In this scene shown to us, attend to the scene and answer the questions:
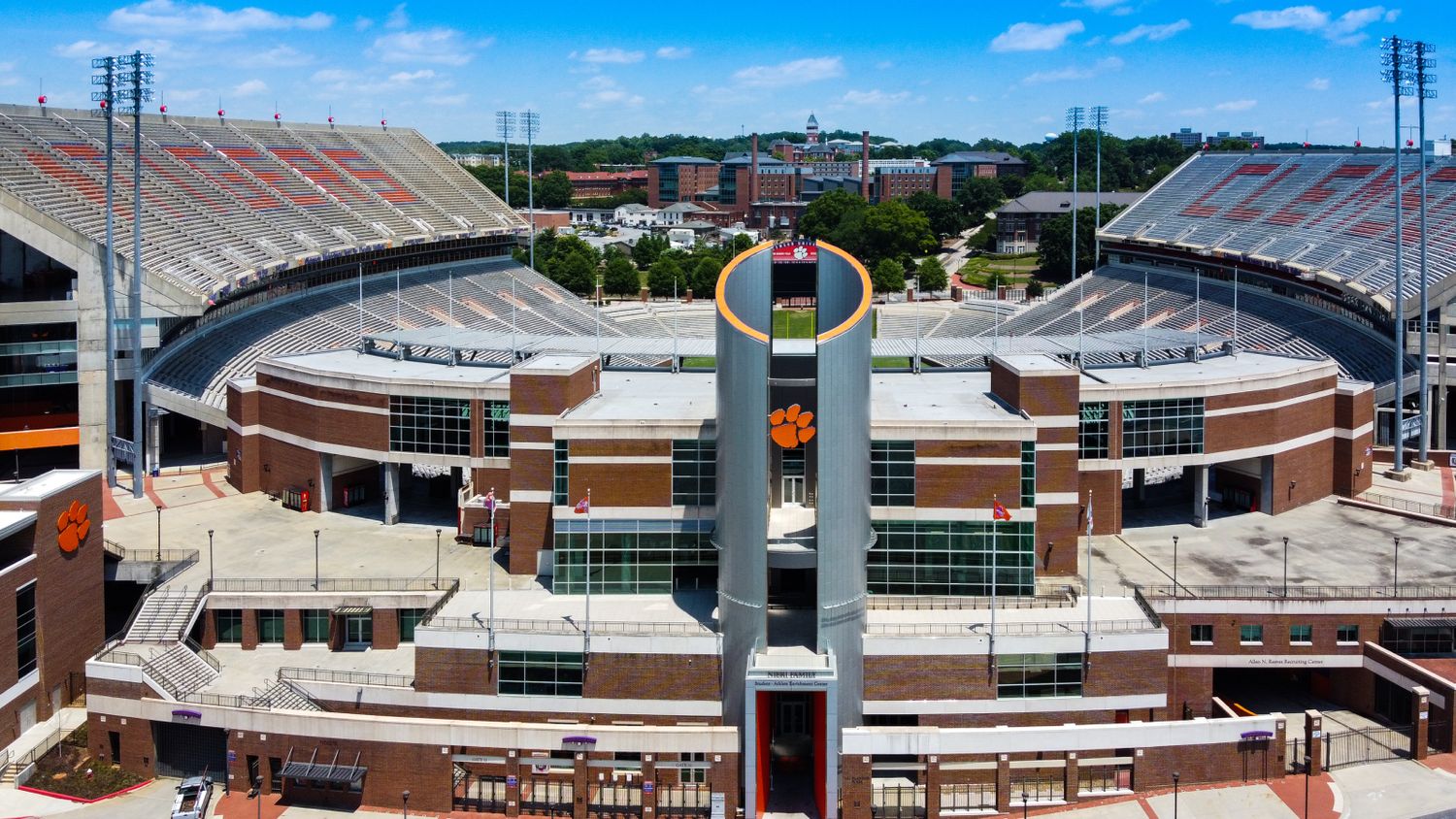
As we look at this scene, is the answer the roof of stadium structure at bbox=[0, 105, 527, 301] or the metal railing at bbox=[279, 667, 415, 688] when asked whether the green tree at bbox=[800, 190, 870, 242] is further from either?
the metal railing at bbox=[279, 667, 415, 688]

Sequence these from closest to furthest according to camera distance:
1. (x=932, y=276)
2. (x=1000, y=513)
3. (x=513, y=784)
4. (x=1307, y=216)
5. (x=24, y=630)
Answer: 1. (x=513, y=784)
2. (x=24, y=630)
3. (x=1000, y=513)
4. (x=1307, y=216)
5. (x=932, y=276)

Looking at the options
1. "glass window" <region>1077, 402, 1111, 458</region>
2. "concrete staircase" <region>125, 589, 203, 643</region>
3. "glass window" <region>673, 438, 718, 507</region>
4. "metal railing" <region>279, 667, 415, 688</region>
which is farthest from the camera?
"glass window" <region>1077, 402, 1111, 458</region>

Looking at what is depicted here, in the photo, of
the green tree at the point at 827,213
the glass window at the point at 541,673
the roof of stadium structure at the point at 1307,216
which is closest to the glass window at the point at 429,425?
the glass window at the point at 541,673

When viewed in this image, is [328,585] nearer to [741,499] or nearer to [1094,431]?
[741,499]

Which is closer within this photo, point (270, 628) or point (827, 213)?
point (270, 628)

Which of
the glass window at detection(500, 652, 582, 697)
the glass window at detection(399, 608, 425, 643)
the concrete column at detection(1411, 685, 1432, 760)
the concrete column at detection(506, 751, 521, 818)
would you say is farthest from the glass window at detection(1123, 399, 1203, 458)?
the glass window at detection(399, 608, 425, 643)

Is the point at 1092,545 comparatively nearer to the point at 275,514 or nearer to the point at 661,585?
the point at 661,585

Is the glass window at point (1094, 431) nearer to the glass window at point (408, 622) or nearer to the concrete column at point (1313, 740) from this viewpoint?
the concrete column at point (1313, 740)

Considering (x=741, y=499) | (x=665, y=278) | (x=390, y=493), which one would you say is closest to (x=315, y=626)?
(x=390, y=493)
